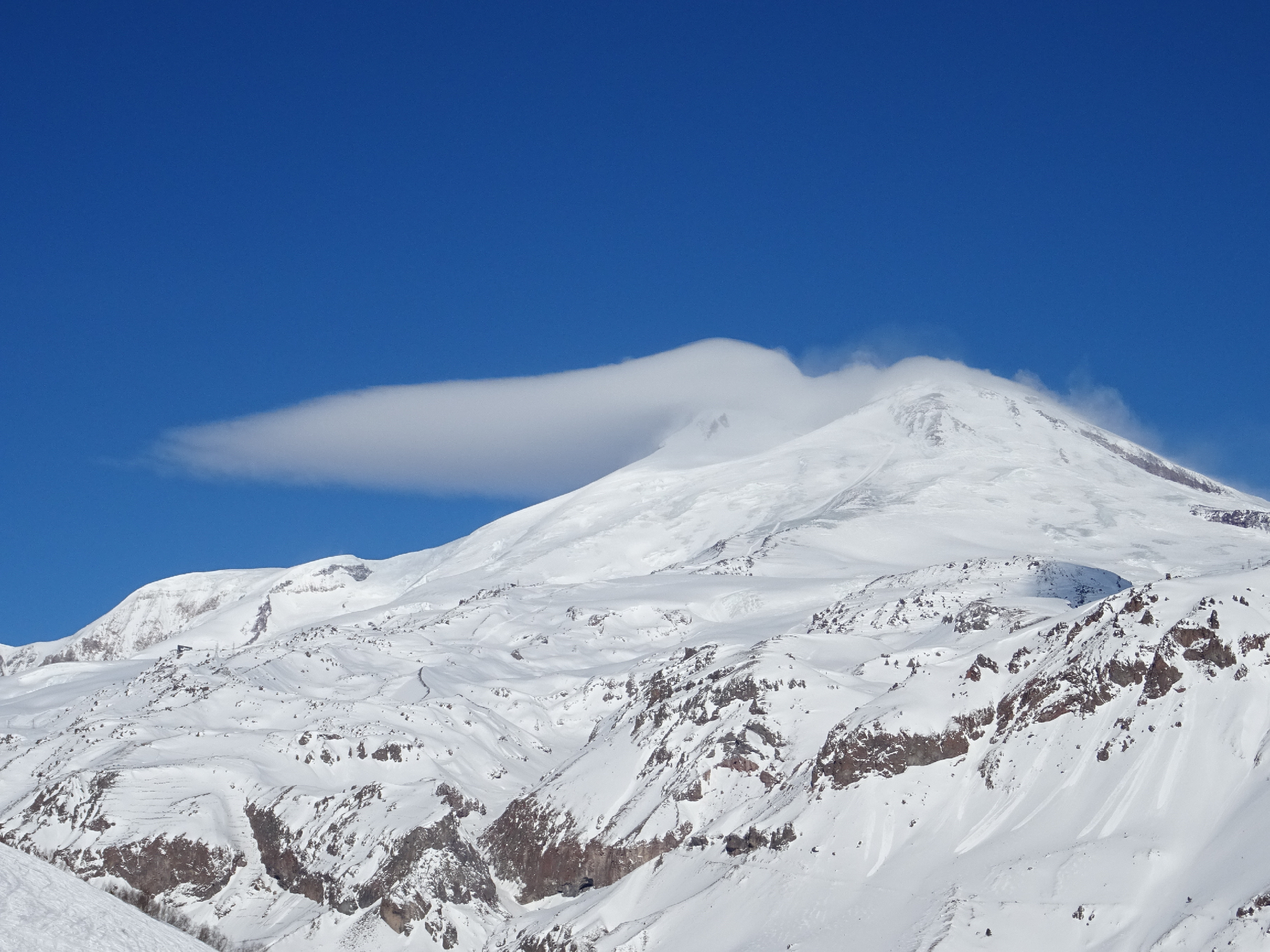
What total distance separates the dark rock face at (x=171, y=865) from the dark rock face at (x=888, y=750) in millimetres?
40770

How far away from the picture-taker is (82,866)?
83.6 m

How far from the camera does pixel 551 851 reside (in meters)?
79.1

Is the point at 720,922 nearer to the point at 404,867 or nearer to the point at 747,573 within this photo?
the point at 404,867

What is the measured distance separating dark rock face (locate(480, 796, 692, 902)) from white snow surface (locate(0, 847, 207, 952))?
41920mm

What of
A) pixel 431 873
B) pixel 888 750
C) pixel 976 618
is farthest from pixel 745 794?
pixel 976 618

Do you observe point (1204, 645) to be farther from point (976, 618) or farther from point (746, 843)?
point (976, 618)

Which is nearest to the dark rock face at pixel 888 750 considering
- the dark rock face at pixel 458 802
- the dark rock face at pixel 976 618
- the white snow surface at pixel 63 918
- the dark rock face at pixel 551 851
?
the dark rock face at pixel 551 851

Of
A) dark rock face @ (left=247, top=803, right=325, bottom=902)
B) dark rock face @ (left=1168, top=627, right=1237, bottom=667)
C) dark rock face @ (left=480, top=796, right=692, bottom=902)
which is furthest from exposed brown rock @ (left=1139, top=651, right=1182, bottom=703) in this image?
dark rock face @ (left=247, top=803, right=325, bottom=902)

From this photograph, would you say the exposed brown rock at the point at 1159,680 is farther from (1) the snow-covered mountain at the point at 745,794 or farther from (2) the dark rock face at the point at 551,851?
(2) the dark rock face at the point at 551,851

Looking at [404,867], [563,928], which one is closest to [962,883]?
[563,928]

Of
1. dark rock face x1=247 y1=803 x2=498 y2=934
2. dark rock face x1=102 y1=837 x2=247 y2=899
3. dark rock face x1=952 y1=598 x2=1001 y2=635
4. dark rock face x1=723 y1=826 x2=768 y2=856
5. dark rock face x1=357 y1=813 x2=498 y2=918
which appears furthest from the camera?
dark rock face x1=952 y1=598 x2=1001 y2=635

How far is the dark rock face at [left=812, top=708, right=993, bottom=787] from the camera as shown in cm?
6969

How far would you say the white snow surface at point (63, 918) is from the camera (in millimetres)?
29469

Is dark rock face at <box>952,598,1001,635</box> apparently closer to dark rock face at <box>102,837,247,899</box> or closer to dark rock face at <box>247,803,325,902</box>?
dark rock face at <box>247,803,325,902</box>
